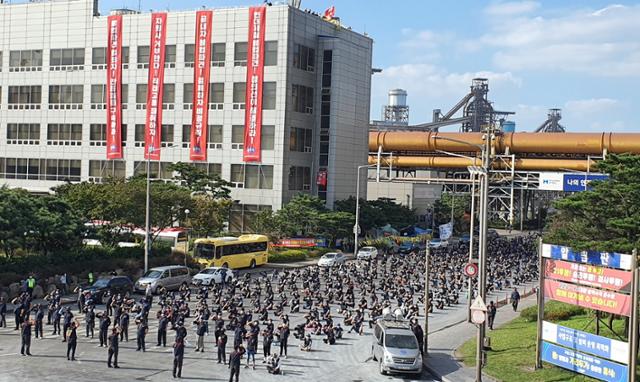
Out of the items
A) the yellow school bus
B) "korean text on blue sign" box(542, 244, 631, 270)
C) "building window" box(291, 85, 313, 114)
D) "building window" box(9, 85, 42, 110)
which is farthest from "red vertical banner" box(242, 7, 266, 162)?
"korean text on blue sign" box(542, 244, 631, 270)

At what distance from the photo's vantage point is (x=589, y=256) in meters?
27.7

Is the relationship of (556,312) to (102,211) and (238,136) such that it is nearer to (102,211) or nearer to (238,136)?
(102,211)

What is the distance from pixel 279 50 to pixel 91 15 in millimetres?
24859

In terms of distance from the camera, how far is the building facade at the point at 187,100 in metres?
82.9

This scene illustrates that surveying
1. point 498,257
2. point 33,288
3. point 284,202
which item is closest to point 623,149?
point 498,257

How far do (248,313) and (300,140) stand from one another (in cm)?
5095

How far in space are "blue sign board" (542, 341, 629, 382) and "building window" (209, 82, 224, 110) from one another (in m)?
60.3

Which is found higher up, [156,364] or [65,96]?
[65,96]

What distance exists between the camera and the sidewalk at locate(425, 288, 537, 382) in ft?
96.1

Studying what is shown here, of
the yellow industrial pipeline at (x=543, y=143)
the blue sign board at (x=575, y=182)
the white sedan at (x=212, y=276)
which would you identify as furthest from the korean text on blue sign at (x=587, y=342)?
the yellow industrial pipeline at (x=543, y=143)

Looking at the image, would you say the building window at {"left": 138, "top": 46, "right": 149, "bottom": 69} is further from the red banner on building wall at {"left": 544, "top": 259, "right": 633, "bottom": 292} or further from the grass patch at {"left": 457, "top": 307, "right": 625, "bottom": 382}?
the red banner on building wall at {"left": 544, "top": 259, "right": 633, "bottom": 292}

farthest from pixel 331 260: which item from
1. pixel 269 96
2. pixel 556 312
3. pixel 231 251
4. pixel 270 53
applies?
pixel 556 312

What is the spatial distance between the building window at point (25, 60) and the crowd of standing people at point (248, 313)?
50.4 meters

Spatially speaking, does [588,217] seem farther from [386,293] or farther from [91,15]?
[91,15]
